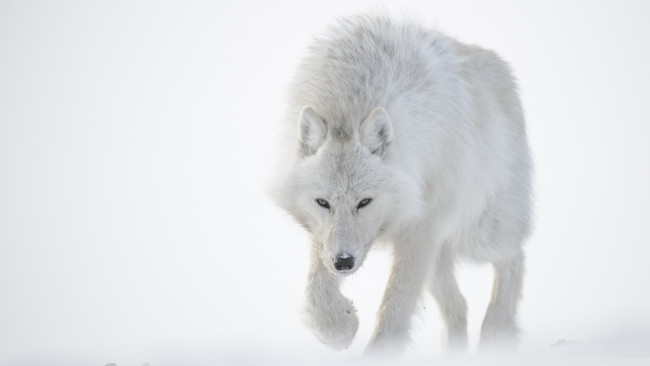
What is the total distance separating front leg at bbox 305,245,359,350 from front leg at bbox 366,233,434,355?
7.6 inches

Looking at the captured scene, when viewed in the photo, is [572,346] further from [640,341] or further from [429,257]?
[429,257]

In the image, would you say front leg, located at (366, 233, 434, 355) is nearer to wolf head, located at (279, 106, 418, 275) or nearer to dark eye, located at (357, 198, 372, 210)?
wolf head, located at (279, 106, 418, 275)

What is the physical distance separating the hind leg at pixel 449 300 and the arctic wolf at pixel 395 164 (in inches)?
2.9

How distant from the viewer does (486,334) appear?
285 inches

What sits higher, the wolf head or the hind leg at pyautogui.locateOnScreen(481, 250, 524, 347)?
the wolf head


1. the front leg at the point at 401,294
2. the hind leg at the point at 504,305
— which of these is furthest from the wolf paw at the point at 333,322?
the hind leg at the point at 504,305

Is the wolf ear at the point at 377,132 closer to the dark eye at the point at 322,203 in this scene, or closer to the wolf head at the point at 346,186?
the wolf head at the point at 346,186

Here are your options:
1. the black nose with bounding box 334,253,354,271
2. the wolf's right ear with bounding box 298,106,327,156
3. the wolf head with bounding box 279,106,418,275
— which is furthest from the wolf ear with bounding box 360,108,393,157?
the black nose with bounding box 334,253,354,271

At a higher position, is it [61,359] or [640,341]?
[640,341]

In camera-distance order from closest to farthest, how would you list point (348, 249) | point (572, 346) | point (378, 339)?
point (348, 249) → point (378, 339) → point (572, 346)

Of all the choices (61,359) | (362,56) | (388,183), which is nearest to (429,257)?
(388,183)

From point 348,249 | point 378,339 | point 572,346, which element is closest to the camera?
point 348,249

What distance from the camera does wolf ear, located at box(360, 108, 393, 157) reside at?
538 centimetres

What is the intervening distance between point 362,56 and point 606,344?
2.69 meters
